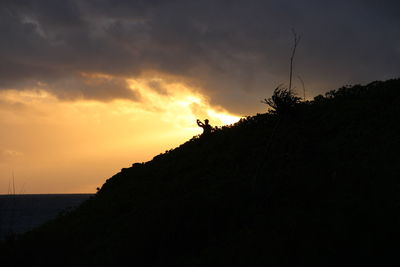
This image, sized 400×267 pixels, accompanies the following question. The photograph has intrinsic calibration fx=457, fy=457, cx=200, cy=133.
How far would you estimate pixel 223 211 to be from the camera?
16.3 metres

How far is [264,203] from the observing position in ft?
53.7

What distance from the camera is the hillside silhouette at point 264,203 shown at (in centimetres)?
1291

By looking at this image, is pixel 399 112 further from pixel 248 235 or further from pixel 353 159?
pixel 248 235

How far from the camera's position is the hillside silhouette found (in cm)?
1291

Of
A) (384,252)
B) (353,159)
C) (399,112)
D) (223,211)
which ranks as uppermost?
(399,112)

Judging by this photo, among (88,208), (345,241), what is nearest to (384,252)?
(345,241)

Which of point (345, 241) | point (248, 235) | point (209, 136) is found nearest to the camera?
point (345, 241)

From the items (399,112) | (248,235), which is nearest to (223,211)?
(248,235)

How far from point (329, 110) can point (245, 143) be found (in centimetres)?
512

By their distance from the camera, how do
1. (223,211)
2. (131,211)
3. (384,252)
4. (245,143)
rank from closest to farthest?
(384,252) → (223,211) → (131,211) → (245,143)

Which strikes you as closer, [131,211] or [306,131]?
[131,211]

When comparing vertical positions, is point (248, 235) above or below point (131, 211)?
below

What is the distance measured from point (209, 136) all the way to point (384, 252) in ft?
65.0

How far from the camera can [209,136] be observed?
3066 cm
